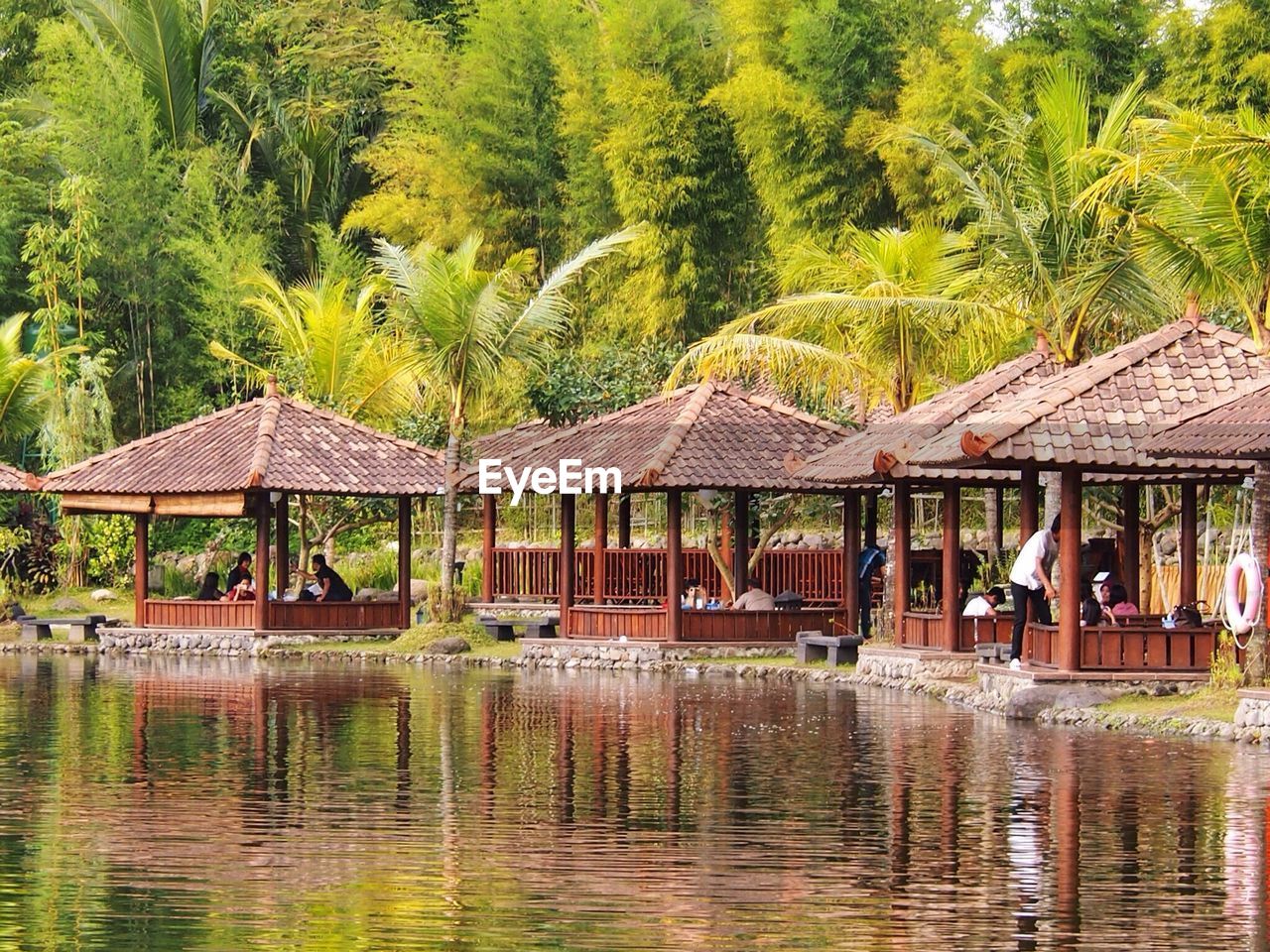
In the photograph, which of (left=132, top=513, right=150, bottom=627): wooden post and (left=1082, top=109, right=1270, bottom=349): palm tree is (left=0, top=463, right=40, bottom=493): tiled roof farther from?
(left=1082, top=109, right=1270, bottom=349): palm tree

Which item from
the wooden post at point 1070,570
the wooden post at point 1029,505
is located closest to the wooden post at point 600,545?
the wooden post at point 1029,505

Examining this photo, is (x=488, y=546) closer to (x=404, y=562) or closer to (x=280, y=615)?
(x=404, y=562)

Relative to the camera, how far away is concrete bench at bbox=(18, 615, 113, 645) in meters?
31.0

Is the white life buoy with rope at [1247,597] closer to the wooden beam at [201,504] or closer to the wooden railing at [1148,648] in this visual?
the wooden railing at [1148,648]

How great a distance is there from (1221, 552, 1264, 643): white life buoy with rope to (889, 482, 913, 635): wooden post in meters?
5.85

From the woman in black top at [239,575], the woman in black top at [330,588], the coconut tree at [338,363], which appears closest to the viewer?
the woman in black top at [330,588]

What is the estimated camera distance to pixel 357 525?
3450 centimetres

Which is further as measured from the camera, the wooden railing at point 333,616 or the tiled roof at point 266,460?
the wooden railing at point 333,616

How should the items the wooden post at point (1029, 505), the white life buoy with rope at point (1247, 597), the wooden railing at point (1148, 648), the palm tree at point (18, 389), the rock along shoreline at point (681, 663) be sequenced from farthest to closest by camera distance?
the palm tree at point (18, 389)
the wooden post at point (1029, 505)
the wooden railing at point (1148, 648)
the rock along shoreline at point (681, 663)
the white life buoy with rope at point (1247, 597)

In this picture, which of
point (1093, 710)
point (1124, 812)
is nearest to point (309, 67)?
point (1093, 710)

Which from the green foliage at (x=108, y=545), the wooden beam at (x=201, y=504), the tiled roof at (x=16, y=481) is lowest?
the green foliage at (x=108, y=545)

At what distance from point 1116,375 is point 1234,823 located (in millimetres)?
8118

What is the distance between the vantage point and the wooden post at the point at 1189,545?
2305 cm

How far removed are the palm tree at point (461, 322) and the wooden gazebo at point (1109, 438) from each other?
29.3ft
